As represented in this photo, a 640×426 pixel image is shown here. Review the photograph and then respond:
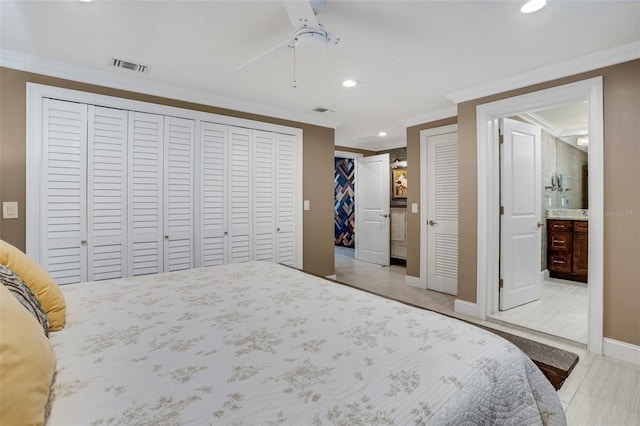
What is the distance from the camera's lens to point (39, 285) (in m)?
1.26

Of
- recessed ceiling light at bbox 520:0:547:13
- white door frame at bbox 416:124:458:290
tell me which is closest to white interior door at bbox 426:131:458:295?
white door frame at bbox 416:124:458:290

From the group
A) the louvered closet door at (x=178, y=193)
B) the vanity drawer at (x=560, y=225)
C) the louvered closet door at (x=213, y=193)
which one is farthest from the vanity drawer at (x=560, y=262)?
the louvered closet door at (x=178, y=193)

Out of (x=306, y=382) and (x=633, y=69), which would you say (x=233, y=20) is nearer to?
(x=306, y=382)

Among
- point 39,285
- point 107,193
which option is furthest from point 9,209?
point 39,285

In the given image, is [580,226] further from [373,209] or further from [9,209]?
[9,209]

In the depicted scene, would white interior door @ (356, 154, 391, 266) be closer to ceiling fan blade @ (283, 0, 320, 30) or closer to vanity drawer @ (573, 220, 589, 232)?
vanity drawer @ (573, 220, 589, 232)

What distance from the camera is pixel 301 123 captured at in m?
4.20

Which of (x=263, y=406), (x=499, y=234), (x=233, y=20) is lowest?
(x=263, y=406)

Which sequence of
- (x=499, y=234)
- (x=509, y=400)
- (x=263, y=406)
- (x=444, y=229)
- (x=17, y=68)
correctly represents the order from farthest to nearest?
(x=444, y=229), (x=499, y=234), (x=17, y=68), (x=509, y=400), (x=263, y=406)

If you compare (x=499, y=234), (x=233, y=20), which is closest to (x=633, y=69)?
(x=499, y=234)

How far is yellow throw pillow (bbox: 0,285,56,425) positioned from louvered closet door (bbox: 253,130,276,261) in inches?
117

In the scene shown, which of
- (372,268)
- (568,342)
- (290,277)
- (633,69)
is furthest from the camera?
(372,268)

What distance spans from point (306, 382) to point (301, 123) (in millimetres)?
3771

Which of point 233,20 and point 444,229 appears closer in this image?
point 233,20
